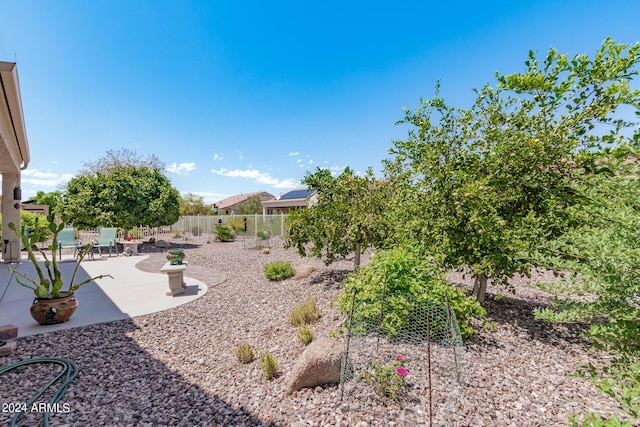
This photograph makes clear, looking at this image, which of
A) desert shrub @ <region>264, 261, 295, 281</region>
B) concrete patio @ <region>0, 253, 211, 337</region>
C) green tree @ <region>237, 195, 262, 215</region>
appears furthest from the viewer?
green tree @ <region>237, 195, 262, 215</region>

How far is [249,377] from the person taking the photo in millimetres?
3186

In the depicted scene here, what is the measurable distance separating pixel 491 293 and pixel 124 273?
972cm

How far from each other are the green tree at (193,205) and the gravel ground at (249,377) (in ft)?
93.2

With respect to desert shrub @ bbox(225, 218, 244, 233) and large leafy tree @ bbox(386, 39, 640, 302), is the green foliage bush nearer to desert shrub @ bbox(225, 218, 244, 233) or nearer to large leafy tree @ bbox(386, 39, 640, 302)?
large leafy tree @ bbox(386, 39, 640, 302)

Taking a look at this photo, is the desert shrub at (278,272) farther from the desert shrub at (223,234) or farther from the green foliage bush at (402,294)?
the desert shrub at (223,234)

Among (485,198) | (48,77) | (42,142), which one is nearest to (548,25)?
(485,198)

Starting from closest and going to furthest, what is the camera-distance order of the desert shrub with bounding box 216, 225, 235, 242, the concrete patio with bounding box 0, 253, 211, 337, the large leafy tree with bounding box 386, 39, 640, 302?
the large leafy tree with bounding box 386, 39, 640, 302, the concrete patio with bounding box 0, 253, 211, 337, the desert shrub with bounding box 216, 225, 235, 242

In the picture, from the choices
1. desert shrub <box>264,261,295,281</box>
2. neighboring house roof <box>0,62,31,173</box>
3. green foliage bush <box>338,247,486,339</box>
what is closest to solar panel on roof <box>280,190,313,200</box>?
desert shrub <box>264,261,295,281</box>

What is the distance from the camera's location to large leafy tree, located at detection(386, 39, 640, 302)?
376cm

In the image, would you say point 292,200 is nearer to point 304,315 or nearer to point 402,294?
point 304,315

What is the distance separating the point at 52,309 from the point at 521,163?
7.33 meters

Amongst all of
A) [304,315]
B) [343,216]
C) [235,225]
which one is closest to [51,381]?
[304,315]

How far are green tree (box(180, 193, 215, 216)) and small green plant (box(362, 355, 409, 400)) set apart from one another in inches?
1236

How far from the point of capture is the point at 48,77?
23.7 ft
